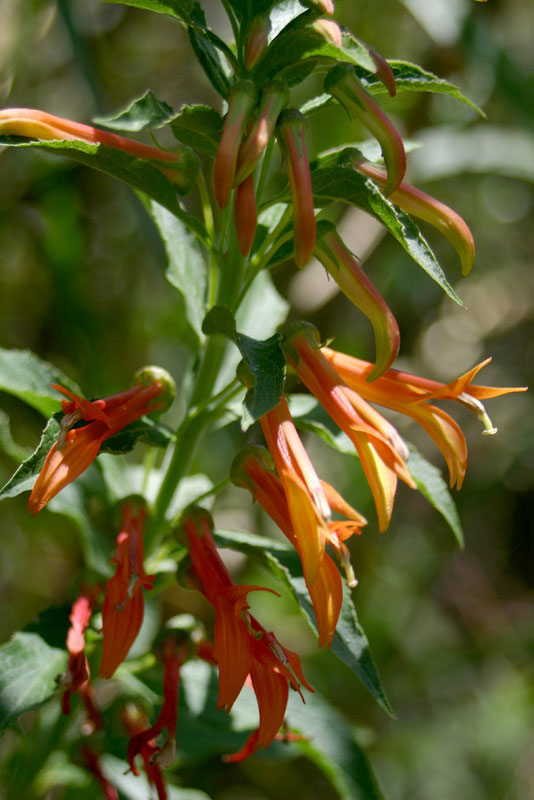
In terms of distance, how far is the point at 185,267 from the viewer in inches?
40.6

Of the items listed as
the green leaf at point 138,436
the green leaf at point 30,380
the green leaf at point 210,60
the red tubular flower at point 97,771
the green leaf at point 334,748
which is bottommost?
the green leaf at point 334,748

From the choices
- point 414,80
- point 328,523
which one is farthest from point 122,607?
point 414,80

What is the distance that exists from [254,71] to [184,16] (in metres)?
0.09

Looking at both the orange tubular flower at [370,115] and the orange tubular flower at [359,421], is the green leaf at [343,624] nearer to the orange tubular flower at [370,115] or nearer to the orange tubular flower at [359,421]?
the orange tubular flower at [359,421]

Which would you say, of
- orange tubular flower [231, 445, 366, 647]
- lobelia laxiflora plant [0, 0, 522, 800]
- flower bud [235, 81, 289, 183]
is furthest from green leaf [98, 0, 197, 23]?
orange tubular flower [231, 445, 366, 647]

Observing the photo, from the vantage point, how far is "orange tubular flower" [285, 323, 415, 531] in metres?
0.79

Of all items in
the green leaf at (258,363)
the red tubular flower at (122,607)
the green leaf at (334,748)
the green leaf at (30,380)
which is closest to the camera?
the green leaf at (258,363)

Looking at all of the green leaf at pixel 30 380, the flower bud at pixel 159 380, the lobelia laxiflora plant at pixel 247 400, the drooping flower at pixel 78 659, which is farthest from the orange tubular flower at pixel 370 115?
the drooping flower at pixel 78 659

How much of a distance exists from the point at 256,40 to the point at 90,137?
20 centimetres

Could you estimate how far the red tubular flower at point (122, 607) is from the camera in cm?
78

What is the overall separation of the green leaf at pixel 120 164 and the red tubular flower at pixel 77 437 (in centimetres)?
22

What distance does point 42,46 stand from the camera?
2354 mm

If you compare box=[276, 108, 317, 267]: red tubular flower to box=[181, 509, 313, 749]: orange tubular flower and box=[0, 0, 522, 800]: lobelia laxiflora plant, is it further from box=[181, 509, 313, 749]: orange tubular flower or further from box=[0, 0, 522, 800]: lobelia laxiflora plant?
box=[181, 509, 313, 749]: orange tubular flower

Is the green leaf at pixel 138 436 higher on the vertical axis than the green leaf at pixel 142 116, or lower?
lower
